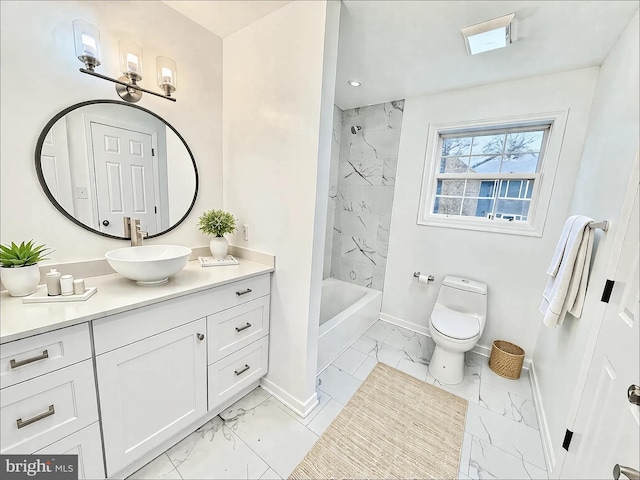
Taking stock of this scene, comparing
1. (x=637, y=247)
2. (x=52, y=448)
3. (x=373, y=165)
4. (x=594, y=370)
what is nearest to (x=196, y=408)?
(x=52, y=448)

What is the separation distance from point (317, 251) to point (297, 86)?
3.08ft

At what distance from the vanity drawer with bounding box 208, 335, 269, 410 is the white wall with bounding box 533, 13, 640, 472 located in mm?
1634

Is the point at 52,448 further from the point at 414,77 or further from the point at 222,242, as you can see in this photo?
the point at 414,77

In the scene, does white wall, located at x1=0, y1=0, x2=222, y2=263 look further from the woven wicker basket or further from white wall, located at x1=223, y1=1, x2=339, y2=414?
the woven wicker basket

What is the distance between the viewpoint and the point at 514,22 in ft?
4.45

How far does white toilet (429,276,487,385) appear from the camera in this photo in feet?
6.09

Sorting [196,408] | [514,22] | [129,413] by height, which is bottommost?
[196,408]

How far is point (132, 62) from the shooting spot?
1289mm

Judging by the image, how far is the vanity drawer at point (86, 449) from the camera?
3.00ft

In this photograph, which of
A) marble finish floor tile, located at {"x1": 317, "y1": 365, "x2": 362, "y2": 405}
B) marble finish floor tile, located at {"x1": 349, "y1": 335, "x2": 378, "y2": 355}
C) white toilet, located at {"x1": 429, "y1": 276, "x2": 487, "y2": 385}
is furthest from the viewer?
marble finish floor tile, located at {"x1": 349, "y1": 335, "x2": 378, "y2": 355}

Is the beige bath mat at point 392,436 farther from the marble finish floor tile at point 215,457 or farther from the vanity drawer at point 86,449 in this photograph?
the vanity drawer at point 86,449

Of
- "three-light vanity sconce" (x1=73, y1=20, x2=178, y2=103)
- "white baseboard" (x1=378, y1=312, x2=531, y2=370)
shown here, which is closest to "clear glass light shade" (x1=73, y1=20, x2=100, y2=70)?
"three-light vanity sconce" (x1=73, y1=20, x2=178, y2=103)

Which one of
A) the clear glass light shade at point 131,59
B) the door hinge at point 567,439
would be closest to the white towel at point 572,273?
the door hinge at point 567,439

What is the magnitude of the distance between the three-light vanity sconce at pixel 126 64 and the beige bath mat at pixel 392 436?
2.19m
